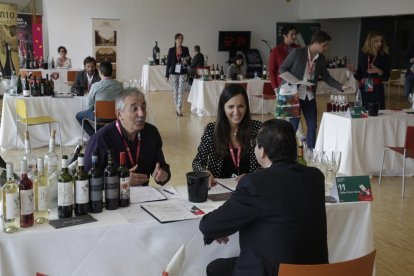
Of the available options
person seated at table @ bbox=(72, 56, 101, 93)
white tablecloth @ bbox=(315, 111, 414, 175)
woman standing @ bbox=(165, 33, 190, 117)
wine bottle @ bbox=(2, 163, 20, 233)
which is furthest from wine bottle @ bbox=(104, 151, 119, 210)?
woman standing @ bbox=(165, 33, 190, 117)

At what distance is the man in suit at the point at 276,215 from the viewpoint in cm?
175

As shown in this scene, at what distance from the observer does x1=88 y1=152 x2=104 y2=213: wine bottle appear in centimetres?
213

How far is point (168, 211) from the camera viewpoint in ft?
7.43

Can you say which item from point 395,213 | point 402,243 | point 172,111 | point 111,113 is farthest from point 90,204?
point 172,111

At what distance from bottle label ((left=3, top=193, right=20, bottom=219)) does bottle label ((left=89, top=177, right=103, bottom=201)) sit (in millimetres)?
305

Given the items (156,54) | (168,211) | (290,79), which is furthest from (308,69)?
(156,54)

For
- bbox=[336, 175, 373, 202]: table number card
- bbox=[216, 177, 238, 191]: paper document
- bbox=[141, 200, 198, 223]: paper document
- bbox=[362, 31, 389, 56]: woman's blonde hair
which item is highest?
bbox=[362, 31, 389, 56]: woman's blonde hair

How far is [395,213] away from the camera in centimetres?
451

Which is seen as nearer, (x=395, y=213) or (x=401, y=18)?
(x=395, y=213)

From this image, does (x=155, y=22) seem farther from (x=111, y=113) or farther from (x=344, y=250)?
(x=344, y=250)

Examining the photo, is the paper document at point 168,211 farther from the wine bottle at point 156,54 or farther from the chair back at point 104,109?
the wine bottle at point 156,54

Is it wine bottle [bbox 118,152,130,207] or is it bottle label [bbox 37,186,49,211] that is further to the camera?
wine bottle [bbox 118,152,130,207]

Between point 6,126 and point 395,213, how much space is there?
16.1 feet

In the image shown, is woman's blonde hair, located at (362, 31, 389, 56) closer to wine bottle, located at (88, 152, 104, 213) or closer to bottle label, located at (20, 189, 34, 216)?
wine bottle, located at (88, 152, 104, 213)
